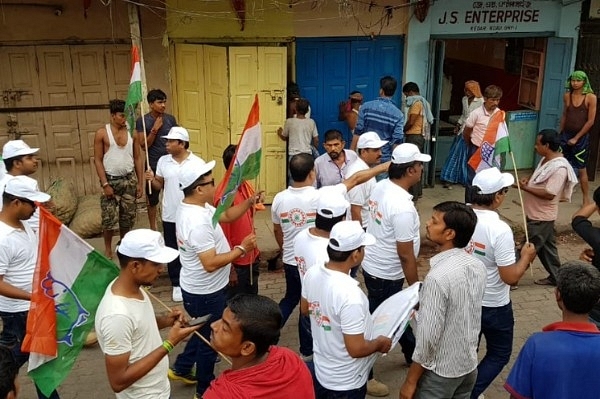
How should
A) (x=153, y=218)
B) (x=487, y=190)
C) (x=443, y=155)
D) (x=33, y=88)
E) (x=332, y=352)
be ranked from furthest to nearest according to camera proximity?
(x=443, y=155) < (x=33, y=88) < (x=153, y=218) < (x=487, y=190) < (x=332, y=352)

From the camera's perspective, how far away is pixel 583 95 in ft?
28.4

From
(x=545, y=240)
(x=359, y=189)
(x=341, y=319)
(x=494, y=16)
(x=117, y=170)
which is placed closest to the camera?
(x=341, y=319)

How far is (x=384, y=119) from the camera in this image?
7672 millimetres

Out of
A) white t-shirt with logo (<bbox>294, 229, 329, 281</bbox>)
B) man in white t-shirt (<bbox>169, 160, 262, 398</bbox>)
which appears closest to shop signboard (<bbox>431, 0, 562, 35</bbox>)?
man in white t-shirt (<bbox>169, 160, 262, 398</bbox>)

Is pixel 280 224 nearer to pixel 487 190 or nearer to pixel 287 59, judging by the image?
pixel 487 190

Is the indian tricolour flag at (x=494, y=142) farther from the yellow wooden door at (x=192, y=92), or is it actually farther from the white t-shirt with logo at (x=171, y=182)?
the yellow wooden door at (x=192, y=92)

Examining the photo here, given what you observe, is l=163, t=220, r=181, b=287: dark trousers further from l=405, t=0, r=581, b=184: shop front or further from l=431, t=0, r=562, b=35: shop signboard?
l=431, t=0, r=562, b=35: shop signboard

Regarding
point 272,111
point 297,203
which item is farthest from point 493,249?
point 272,111

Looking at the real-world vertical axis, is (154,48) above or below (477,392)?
above

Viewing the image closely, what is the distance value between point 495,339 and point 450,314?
1.23 metres

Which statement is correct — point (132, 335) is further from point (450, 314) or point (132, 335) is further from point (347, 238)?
point (450, 314)

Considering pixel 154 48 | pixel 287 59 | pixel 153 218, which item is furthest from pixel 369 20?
pixel 153 218

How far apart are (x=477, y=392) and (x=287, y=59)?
5801mm

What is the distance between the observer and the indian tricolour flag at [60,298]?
→ 3.49 meters
